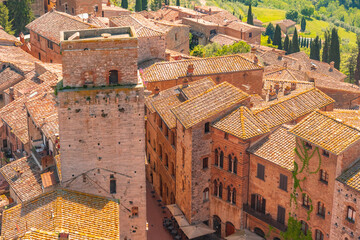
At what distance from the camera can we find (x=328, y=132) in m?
45.8

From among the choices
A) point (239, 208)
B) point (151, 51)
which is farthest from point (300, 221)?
point (151, 51)

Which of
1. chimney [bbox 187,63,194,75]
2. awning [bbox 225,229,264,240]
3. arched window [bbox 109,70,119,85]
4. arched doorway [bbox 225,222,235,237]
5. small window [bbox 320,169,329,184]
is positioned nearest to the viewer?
arched window [bbox 109,70,119,85]

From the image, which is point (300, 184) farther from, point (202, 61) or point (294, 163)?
point (202, 61)

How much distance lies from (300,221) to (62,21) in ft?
160

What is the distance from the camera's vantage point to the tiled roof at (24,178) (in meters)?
46.4

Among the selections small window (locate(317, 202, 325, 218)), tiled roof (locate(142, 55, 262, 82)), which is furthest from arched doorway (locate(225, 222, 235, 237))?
tiled roof (locate(142, 55, 262, 82))

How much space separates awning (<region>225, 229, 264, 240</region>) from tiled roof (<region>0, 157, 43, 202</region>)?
715 inches

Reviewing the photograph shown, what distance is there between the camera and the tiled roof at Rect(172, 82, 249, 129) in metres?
52.5

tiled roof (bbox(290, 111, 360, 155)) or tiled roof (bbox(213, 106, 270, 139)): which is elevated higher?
tiled roof (bbox(290, 111, 360, 155))

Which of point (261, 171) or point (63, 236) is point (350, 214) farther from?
point (63, 236)

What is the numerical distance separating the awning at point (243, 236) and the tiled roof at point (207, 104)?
1106cm

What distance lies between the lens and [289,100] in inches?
2194

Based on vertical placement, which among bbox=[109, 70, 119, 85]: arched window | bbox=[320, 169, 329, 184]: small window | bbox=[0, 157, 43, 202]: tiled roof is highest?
bbox=[109, 70, 119, 85]: arched window

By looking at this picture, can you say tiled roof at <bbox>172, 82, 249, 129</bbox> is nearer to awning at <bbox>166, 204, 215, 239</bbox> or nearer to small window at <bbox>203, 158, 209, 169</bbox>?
small window at <bbox>203, 158, 209, 169</bbox>
